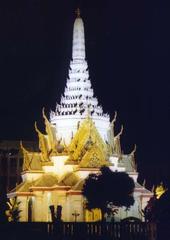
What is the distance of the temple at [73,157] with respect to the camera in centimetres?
3834

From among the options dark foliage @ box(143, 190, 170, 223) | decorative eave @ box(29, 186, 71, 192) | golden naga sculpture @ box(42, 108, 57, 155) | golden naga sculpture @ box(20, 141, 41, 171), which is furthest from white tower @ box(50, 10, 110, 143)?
dark foliage @ box(143, 190, 170, 223)

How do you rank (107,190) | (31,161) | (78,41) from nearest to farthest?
(107,190), (31,161), (78,41)

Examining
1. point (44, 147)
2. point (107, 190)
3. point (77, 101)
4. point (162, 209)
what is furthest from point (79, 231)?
point (77, 101)

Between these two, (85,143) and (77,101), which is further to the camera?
(77,101)

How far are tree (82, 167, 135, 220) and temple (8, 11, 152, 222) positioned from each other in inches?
223

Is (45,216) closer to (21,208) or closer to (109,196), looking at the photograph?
(21,208)

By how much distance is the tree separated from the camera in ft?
102

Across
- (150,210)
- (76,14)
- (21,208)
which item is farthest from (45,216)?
(150,210)

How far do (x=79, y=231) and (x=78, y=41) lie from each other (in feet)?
80.4

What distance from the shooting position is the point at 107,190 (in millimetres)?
30891

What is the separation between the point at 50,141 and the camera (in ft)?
135

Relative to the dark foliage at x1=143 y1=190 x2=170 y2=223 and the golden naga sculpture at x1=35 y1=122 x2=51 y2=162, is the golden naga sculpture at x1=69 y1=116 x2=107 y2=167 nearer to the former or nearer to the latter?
the golden naga sculpture at x1=35 y1=122 x2=51 y2=162

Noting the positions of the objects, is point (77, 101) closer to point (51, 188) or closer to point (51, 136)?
point (51, 136)

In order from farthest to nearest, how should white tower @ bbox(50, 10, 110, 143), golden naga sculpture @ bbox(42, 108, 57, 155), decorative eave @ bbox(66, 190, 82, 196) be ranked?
white tower @ bbox(50, 10, 110, 143) < golden naga sculpture @ bbox(42, 108, 57, 155) < decorative eave @ bbox(66, 190, 82, 196)
